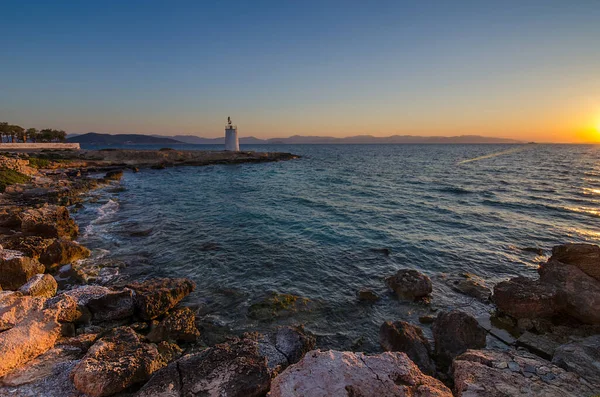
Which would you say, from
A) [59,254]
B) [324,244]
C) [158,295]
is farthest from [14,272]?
[324,244]

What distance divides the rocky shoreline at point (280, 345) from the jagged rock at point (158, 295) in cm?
4

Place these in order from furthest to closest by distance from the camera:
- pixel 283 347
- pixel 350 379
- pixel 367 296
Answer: pixel 367 296
pixel 283 347
pixel 350 379

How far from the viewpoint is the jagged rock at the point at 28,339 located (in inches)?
230

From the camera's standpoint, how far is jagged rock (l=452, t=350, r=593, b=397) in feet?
17.5

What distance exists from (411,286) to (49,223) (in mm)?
19894

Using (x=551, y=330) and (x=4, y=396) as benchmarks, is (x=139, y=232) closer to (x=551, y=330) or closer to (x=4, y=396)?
(x=4, y=396)

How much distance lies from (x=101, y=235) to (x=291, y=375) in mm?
18307

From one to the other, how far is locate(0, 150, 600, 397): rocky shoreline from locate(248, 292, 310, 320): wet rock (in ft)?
0.27

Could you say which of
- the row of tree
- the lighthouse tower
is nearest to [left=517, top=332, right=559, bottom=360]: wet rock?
the lighthouse tower

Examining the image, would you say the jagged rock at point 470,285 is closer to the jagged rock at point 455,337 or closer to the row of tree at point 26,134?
the jagged rock at point 455,337

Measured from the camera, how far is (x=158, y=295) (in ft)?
32.1

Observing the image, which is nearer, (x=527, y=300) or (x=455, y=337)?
(x=455, y=337)

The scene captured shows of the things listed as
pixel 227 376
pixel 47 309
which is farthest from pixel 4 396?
pixel 227 376

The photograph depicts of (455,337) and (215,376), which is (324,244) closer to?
(455,337)
